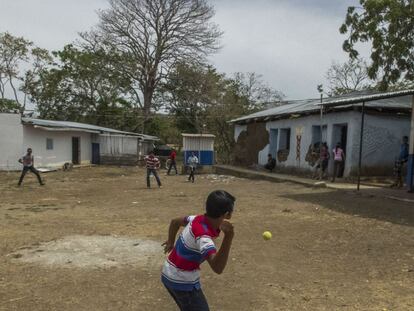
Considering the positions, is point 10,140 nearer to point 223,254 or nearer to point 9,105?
point 9,105

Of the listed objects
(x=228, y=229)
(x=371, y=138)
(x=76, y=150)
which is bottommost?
(x=76, y=150)

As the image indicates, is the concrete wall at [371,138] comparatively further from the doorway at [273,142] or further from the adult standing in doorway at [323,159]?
the doorway at [273,142]

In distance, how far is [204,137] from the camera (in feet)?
87.2

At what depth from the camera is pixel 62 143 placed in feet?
96.3

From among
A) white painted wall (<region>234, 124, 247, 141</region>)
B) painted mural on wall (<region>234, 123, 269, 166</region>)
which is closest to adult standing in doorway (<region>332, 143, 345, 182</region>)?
painted mural on wall (<region>234, 123, 269, 166</region>)

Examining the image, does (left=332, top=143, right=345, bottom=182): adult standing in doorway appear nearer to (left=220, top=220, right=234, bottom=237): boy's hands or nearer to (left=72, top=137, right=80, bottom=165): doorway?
(left=220, top=220, right=234, bottom=237): boy's hands

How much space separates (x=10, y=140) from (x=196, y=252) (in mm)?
24177

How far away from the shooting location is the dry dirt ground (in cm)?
503

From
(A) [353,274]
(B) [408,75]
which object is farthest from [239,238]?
(B) [408,75]

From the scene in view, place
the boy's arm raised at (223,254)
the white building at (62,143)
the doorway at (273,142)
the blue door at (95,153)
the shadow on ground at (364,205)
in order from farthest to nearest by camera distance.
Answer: the blue door at (95,153) < the white building at (62,143) < the doorway at (273,142) < the shadow on ground at (364,205) < the boy's arm raised at (223,254)

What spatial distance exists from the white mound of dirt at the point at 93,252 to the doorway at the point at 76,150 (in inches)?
943

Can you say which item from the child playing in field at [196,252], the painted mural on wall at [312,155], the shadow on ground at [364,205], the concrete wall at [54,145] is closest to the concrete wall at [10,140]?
the concrete wall at [54,145]

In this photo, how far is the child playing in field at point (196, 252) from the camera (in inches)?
117

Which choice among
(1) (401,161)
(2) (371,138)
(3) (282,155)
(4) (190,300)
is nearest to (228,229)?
(4) (190,300)
